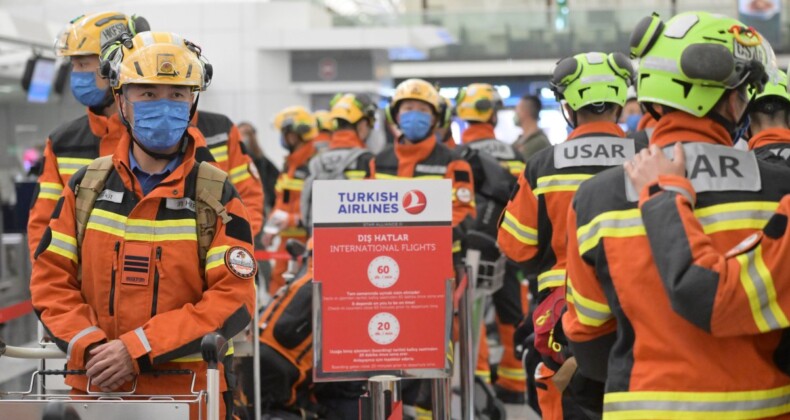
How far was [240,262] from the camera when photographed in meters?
4.36

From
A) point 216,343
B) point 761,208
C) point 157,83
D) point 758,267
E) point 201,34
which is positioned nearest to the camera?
point 758,267

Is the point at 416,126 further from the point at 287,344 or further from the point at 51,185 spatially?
the point at 51,185

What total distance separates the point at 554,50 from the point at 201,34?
19.9 ft

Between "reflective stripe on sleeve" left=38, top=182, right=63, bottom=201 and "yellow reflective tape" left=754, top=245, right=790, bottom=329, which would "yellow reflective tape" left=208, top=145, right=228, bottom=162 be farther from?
"yellow reflective tape" left=754, top=245, right=790, bottom=329

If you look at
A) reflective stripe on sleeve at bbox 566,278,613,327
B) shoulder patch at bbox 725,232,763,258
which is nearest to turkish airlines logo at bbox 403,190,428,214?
reflective stripe on sleeve at bbox 566,278,613,327

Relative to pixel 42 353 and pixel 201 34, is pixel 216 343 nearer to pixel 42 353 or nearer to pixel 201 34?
pixel 42 353

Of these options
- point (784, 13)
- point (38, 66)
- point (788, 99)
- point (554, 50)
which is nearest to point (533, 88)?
point (554, 50)

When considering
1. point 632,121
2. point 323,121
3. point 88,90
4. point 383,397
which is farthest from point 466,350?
point 323,121

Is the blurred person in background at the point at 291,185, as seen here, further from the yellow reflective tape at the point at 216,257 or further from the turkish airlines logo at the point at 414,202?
the yellow reflective tape at the point at 216,257

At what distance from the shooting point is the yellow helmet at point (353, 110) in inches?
395

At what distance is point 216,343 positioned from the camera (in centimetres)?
387

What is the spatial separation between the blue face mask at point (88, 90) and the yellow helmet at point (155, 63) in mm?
1361

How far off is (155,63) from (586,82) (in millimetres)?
2011

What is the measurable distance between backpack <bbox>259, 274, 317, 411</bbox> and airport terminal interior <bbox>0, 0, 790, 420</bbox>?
0.04 feet
